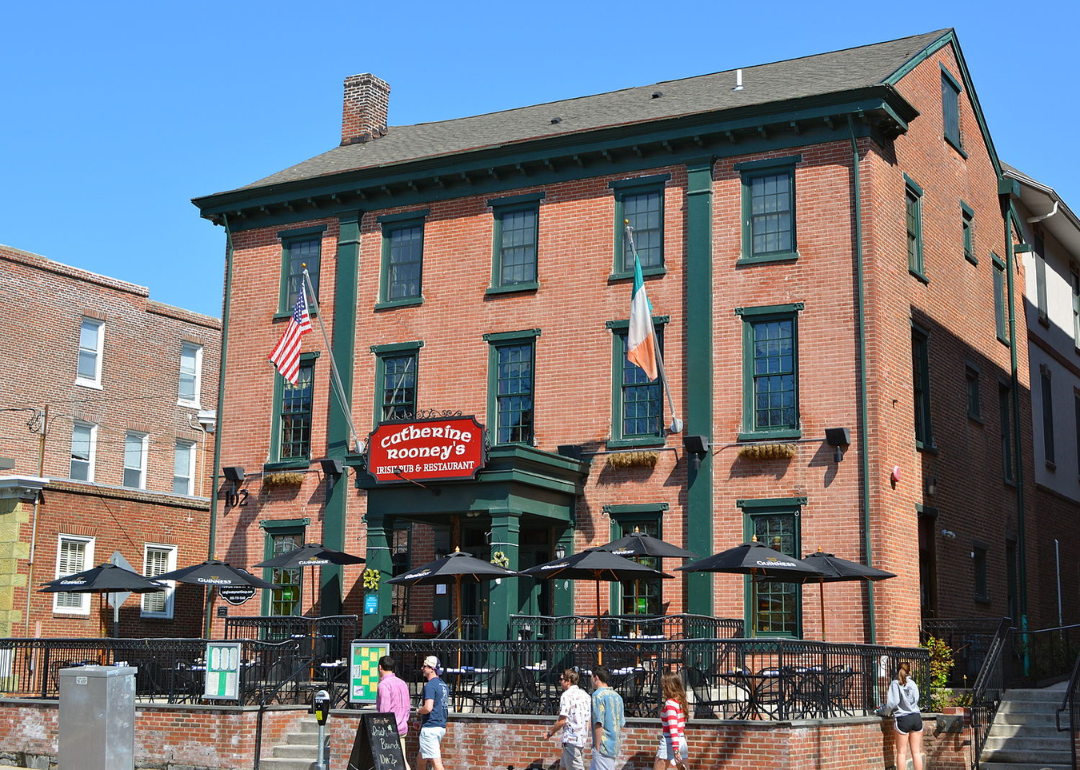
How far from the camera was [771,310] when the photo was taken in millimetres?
24000

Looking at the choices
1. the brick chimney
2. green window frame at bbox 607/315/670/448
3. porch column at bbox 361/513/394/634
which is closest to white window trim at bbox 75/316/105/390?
the brick chimney

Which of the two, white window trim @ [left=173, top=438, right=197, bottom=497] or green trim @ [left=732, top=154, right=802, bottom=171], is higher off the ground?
green trim @ [left=732, top=154, right=802, bottom=171]

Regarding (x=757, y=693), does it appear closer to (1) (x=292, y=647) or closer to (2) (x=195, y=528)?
(1) (x=292, y=647)

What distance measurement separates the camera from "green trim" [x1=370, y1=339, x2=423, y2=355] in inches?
1072

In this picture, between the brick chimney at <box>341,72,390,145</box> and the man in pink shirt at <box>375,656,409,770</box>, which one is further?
the brick chimney at <box>341,72,390,145</box>

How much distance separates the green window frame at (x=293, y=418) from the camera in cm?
2822

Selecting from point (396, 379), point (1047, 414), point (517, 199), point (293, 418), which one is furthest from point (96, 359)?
point (1047, 414)

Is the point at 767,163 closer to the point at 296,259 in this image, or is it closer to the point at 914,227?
the point at 914,227

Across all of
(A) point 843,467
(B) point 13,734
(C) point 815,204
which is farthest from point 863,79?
(B) point 13,734

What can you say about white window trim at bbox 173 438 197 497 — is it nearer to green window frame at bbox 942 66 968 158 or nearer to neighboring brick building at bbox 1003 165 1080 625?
neighboring brick building at bbox 1003 165 1080 625

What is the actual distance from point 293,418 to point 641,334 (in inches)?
361

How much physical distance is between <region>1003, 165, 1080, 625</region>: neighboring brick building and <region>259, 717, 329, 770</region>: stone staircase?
1650 cm

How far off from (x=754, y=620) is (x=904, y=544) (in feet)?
10.2

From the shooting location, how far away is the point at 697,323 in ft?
80.4
